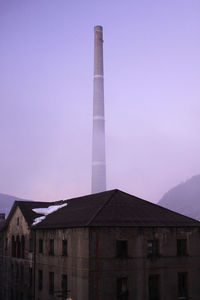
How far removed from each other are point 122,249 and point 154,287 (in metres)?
4.38

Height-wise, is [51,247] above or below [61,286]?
above

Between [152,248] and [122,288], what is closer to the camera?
[122,288]

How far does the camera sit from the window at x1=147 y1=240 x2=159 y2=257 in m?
31.6

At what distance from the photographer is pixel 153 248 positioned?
3183 centimetres

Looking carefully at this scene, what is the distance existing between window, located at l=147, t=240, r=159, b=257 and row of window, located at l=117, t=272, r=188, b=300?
1.70 m

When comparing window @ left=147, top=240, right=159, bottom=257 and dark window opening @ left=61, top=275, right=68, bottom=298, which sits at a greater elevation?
window @ left=147, top=240, right=159, bottom=257

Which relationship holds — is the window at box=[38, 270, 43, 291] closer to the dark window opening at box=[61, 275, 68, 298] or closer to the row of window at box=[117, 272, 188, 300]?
the dark window opening at box=[61, 275, 68, 298]

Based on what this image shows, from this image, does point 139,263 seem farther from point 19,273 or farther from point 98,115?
point 98,115

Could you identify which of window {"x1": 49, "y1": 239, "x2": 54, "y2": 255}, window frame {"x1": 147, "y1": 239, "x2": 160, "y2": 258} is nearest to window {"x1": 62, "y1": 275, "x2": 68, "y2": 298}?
window {"x1": 49, "y1": 239, "x2": 54, "y2": 255}

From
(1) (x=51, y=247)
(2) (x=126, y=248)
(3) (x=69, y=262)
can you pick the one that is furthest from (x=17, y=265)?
(2) (x=126, y=248)

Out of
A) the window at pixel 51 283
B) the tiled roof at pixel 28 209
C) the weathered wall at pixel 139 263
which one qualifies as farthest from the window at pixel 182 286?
the tiled roof at pixel 28 209

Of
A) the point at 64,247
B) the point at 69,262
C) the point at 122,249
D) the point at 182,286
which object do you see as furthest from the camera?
the point at 64,247

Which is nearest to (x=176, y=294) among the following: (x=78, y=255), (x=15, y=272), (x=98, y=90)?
(x=78, y=255)

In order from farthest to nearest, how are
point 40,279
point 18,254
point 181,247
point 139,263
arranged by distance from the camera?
point 18,254
point 40,279
point 181,247
point 139,263
